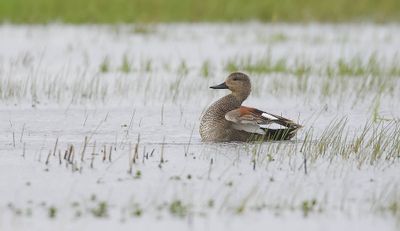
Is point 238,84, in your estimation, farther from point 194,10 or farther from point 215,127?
point 194,10

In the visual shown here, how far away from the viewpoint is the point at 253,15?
2320 centimetres

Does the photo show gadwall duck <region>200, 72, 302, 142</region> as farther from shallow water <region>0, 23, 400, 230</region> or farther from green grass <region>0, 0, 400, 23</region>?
green grass <region>0, 0, 400, 23</region>

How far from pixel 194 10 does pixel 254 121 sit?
13948mm

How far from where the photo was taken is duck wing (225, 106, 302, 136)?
30.4 feet

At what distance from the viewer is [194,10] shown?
22953 mm

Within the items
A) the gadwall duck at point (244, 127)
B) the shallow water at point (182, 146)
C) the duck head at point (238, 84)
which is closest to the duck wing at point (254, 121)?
the gadwall duck at point (244, 127)

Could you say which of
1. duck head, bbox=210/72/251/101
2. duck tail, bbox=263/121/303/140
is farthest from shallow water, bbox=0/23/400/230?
duck head, bbox=210/72/251/101

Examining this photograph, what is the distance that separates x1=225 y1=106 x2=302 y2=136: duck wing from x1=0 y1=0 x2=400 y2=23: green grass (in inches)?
489

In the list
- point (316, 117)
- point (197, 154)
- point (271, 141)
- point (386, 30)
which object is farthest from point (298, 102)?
point (386, 30)

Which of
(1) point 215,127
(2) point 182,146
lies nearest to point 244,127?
(1) point 215,127

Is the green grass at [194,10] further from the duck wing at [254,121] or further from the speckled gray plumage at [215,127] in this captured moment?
the duck wing at [254,121]

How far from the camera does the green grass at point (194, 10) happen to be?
21.8 metres

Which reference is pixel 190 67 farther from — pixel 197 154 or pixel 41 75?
pixel 197 154

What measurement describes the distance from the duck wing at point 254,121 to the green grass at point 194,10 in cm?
1242
